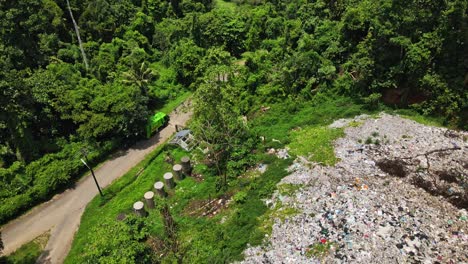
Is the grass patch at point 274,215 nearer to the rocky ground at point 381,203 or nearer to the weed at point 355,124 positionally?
the rocky ground at point 381,203

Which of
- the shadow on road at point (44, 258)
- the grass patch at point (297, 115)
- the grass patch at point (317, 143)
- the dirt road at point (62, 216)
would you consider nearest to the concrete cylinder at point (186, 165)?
the dirt road at point (62, 216)

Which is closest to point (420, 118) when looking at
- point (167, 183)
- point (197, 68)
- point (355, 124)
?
point (355, 124)

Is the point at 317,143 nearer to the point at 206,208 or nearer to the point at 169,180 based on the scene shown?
the point at 206,208

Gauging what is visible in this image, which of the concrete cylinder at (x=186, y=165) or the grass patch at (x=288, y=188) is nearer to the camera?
the grass patch at (x=288, y=188)

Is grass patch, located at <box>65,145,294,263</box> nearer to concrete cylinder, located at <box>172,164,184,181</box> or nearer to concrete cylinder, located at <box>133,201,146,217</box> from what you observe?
concrete cylinder, located at <box>172,164,184,181</box>

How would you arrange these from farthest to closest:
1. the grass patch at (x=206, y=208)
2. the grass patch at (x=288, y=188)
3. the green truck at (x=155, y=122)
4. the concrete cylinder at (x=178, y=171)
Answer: the green truck at (x=155, y=122)
the concrete cylinder at (x=178, y=171)
the grass patch at (x=288, y=188)
the grass patch at (x=206, y=208)

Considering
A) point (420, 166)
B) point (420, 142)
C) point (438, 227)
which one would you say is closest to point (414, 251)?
point (438, 227)
